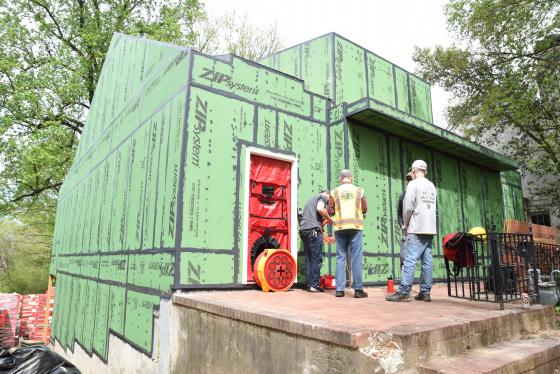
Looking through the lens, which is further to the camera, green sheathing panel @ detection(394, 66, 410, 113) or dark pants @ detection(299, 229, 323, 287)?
green sheathing panel @ detection(394, 66, 410, 113)

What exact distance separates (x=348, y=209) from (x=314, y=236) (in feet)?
→ 3.96

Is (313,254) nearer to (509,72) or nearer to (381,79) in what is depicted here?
(381,79)

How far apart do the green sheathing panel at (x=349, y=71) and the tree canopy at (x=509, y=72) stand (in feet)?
16.3

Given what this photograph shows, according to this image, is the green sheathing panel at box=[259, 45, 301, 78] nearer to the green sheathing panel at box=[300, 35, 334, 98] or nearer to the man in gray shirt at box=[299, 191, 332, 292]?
the green sheathing panel at box=[300, 35, 334, 98]

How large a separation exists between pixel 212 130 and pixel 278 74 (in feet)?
7.06

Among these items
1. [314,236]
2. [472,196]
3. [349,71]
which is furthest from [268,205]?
[472,196]

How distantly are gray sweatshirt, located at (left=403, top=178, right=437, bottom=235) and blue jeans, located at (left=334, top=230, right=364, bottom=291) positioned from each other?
79 centimetres

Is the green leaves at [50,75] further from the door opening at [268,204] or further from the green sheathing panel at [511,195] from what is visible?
the green sheathing panel at [511,195]

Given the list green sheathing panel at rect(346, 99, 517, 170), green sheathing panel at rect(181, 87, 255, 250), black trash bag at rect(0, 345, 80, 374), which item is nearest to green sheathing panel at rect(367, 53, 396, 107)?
green sheathing panel at rect(346, 99, 517, 170)

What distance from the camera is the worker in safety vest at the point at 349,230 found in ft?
18.8

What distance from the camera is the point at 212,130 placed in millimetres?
6812

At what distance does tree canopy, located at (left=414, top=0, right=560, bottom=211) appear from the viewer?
12.3m

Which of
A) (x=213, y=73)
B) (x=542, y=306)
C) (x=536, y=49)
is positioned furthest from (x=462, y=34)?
(x=542, y=306)

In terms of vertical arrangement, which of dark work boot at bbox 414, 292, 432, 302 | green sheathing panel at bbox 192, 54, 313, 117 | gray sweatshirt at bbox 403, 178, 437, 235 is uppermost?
green sheathing panel at bbox 192, 54, 313, 117
